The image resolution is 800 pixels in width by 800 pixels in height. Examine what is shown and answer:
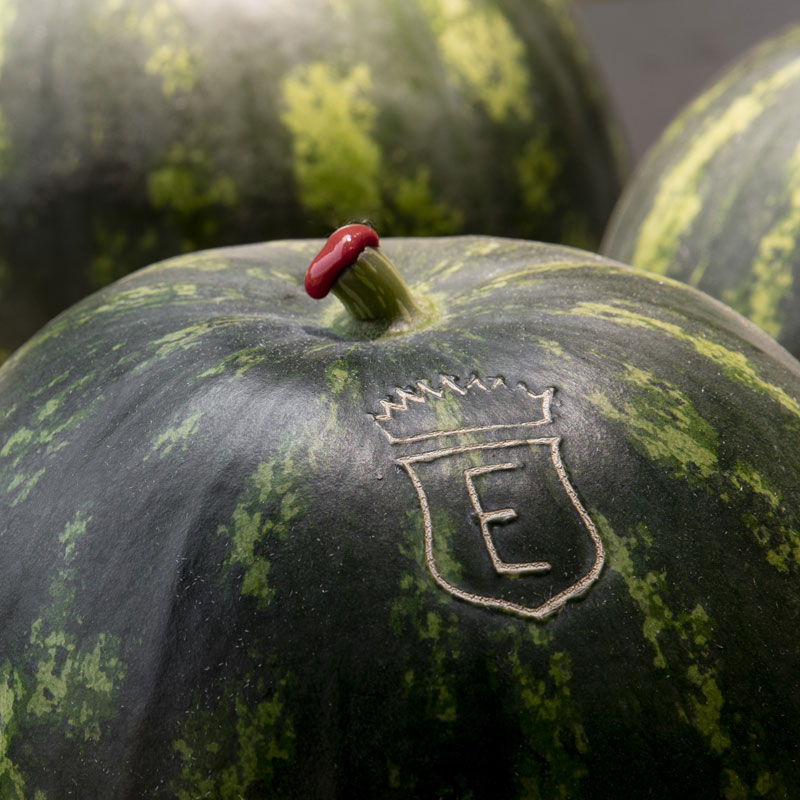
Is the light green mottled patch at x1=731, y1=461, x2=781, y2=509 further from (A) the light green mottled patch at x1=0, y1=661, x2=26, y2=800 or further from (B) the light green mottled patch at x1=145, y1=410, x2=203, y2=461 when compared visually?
(A) the light green mottled patch at x1=0, y1=661, x2=26, y2=800

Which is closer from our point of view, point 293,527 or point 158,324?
point 293,527

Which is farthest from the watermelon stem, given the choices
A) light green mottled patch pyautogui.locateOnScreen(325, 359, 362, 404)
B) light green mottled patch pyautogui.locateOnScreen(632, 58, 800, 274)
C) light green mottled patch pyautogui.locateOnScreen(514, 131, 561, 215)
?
light green mottled patch pyautogui.locateOnScreen(514, 131, 561, 215)

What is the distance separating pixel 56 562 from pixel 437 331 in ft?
1.52

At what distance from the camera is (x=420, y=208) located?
6.77 ft

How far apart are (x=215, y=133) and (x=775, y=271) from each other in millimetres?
977

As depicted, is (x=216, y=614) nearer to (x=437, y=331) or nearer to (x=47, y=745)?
(x=47, y=745)

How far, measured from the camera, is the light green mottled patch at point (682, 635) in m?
0.98

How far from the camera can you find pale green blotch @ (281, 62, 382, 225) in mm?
2004

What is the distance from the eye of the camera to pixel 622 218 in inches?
84.7

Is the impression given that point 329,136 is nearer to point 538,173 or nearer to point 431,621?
point 538,173

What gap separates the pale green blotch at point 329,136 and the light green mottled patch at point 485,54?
0.73 feet

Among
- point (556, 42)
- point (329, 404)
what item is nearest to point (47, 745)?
point (329, 404)

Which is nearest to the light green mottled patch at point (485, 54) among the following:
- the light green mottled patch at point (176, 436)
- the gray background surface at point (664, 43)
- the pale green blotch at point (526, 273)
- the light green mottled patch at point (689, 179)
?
the light green mottled patch at point (689, 179)

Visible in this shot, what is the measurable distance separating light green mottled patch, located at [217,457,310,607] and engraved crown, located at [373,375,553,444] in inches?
4.0
